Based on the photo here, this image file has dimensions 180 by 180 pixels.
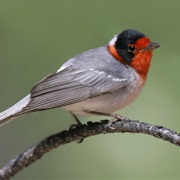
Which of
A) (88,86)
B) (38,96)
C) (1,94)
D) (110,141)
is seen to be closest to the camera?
(38,96)

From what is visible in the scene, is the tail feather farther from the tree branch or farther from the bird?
the tree branch

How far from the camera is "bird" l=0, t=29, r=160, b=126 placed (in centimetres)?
247

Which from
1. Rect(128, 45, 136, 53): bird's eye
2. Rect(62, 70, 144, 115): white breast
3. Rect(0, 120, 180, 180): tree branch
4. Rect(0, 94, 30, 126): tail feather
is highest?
Rect(128, 45, 136, 53): bird's eye

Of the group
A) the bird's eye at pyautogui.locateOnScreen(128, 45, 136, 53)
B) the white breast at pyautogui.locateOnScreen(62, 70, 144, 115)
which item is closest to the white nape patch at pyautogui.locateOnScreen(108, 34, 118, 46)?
the bird's eye at pyautogui.locateOnScreen(128, 45, 136, 53)

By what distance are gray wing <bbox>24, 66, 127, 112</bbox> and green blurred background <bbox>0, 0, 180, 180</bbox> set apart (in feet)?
0.80

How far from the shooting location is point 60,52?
3.05m

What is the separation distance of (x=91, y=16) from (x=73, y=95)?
2.55ft

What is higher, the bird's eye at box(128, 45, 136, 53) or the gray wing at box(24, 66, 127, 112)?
the bird's eye at box(128, 45, 136, 53)

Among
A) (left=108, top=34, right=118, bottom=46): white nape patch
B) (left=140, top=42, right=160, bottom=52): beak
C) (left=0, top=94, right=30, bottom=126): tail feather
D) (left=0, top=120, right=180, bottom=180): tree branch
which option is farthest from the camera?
(left=108, top=34, right=118, bottom=46): white nape patch

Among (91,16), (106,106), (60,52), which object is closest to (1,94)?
(60,52)

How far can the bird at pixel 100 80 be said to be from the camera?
2471 mm

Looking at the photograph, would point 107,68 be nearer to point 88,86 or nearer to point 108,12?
point 88,86

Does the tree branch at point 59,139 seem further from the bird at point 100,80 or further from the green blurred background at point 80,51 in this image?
the green blurred background at point 80,51

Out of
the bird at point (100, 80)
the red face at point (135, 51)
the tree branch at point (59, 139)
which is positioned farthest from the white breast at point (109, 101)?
the tree branch at point (59, 139)
